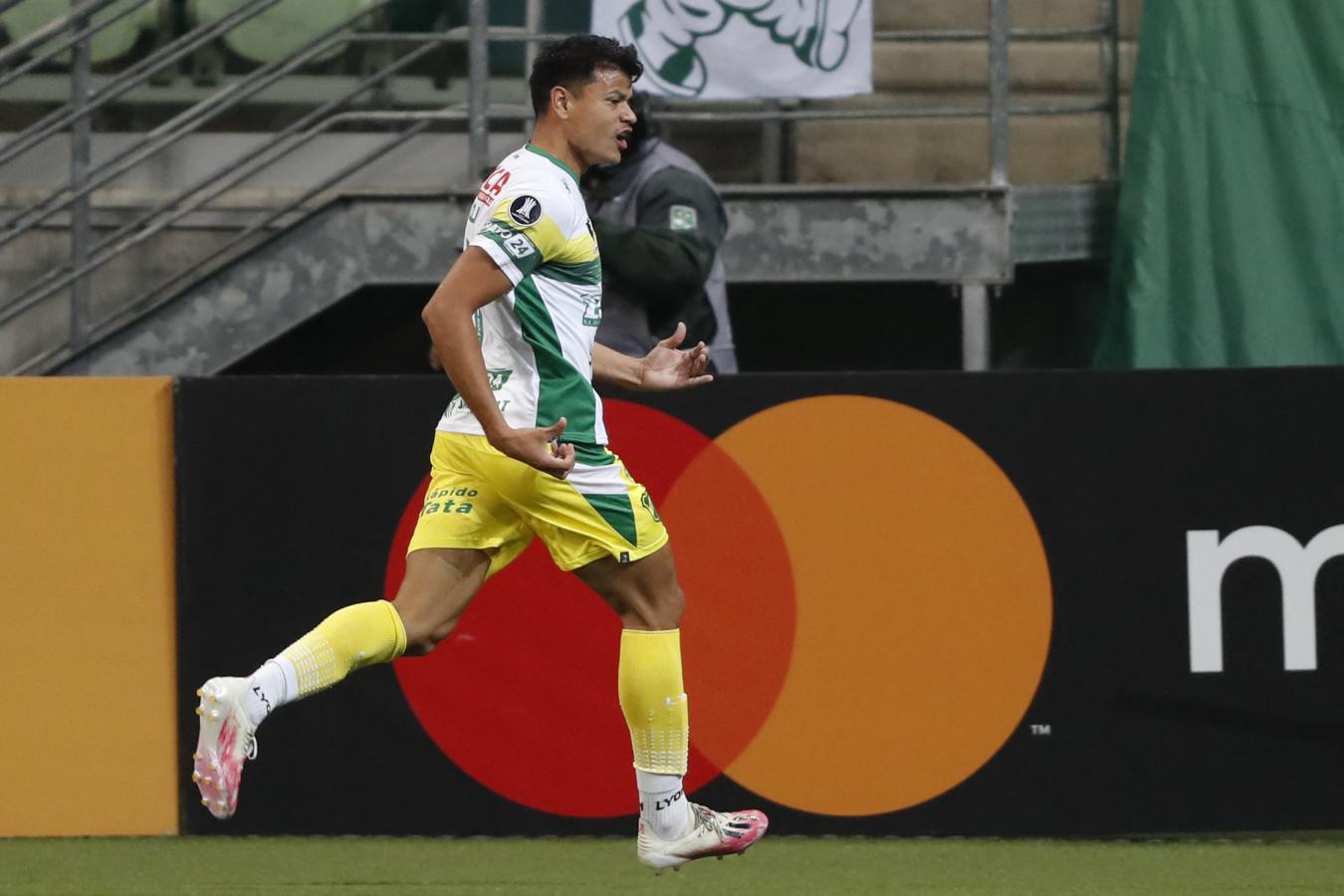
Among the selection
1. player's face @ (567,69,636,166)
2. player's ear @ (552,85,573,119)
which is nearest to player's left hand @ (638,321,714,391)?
player's face @ (567,69,636,166)

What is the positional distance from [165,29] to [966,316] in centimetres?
360

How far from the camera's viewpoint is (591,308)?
528 cm

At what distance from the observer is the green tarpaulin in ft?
25.9

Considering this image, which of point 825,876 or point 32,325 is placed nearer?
point 825,876

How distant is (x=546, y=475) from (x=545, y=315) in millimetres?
367

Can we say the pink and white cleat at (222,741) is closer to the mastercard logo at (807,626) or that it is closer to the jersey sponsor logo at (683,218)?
the mastercard logo at (807,626)

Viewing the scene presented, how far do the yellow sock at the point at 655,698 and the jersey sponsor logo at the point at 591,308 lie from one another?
73 centimetres

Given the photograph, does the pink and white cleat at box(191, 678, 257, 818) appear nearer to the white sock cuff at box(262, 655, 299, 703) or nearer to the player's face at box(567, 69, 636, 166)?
the white sock cuff at box(262, 655, 299, 703)

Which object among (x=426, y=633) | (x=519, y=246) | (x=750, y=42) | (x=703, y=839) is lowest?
(x=703, y=839)

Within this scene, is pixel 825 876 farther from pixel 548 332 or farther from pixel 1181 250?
pixel 1181 250

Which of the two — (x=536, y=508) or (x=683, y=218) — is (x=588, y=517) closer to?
(x=536, y=508)

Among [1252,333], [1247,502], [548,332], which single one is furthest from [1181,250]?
[548,332]

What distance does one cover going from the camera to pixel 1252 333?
25.8ft

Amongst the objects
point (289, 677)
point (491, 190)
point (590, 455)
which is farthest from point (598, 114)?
point (289, 677)
